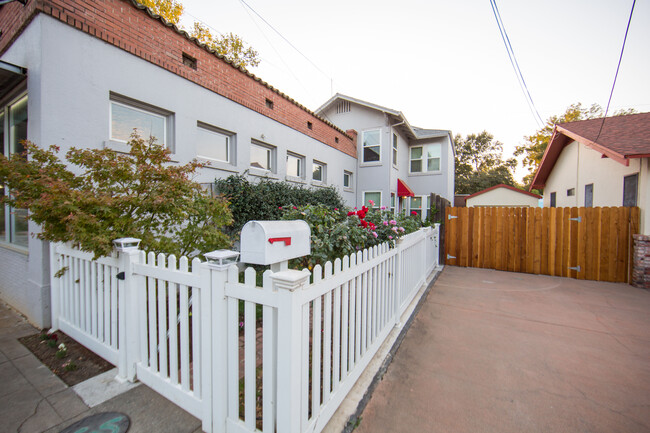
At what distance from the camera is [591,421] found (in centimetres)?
204

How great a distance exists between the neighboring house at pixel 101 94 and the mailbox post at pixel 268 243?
10.9ft

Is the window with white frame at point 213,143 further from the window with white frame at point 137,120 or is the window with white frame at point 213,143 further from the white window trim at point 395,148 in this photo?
the white window trim at point 395,148

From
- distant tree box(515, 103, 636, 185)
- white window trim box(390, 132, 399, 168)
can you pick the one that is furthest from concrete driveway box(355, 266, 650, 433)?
distant tree box(515, 103, 636, 185)

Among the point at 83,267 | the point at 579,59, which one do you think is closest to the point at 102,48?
the point at 83,267

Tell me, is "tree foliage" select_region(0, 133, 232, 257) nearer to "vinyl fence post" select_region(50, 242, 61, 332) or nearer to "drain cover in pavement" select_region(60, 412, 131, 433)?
"vinyl fence post" select_region(50, 242, 61, 332)

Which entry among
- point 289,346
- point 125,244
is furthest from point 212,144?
point 289,346

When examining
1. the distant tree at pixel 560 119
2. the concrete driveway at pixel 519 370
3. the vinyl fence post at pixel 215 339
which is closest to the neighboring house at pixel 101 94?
the vinyl fence post at pixel 215 339

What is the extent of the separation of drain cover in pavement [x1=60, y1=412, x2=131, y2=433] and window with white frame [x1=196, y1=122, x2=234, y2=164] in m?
4.78

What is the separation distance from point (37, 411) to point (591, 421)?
4213 mm

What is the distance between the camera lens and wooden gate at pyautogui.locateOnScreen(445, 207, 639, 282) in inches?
248

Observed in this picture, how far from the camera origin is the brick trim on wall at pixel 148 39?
145 inches

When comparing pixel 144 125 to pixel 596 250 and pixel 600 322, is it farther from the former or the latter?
pixel 596 250

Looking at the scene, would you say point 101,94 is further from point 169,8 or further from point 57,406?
point 169,8

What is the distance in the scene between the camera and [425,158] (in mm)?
15117
